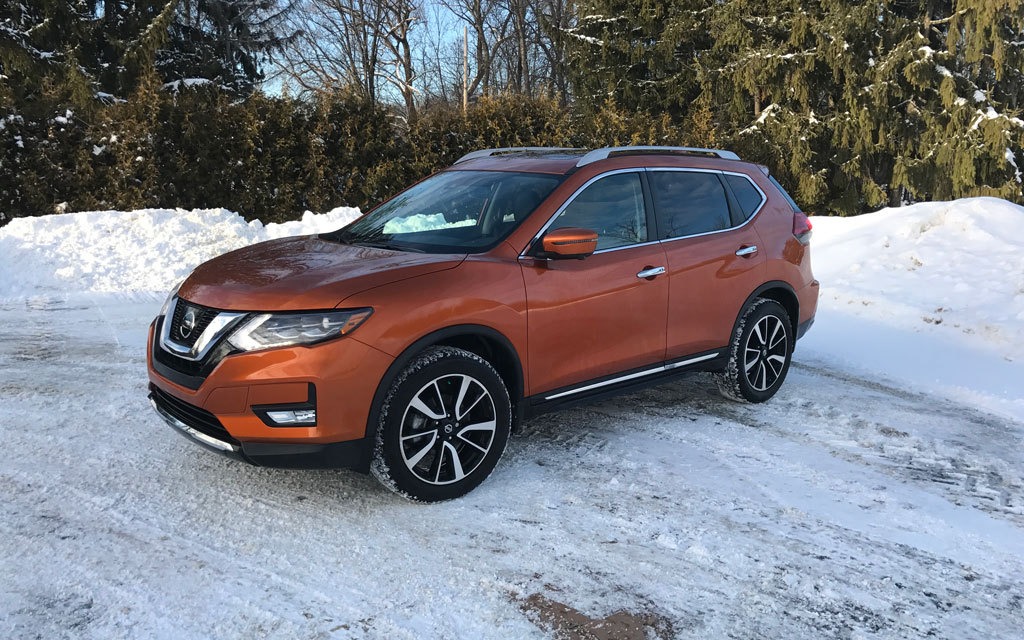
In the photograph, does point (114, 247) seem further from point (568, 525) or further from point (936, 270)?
point (936, 270)

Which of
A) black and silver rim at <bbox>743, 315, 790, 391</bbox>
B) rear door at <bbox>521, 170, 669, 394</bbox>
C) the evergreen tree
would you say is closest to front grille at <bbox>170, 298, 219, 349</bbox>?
rear door at <bbox>521, 170, 669, 394</bbox>

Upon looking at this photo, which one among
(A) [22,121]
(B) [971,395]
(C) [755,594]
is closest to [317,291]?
(C) [755,594]

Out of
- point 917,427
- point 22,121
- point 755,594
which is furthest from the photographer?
point 22,121

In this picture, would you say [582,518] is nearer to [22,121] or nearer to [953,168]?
[22,121]

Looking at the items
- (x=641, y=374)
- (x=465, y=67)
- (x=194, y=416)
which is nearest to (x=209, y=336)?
(x=194, y=416)

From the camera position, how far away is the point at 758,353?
554cm

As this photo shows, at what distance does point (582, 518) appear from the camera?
3.68 meters

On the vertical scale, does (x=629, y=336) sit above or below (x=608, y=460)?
above

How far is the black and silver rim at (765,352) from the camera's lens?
5480 millimetres

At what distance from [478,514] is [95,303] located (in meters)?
6.49

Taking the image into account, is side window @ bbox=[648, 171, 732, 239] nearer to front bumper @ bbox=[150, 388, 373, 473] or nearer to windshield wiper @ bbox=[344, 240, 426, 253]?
windshield wiper @ bbox=[344, 240, 426, 253]

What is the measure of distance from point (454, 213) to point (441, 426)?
149cm

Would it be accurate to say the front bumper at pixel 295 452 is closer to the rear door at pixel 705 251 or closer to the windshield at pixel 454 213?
the windshield at pixel 454 213

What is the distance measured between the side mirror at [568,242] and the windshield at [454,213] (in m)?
0.25
